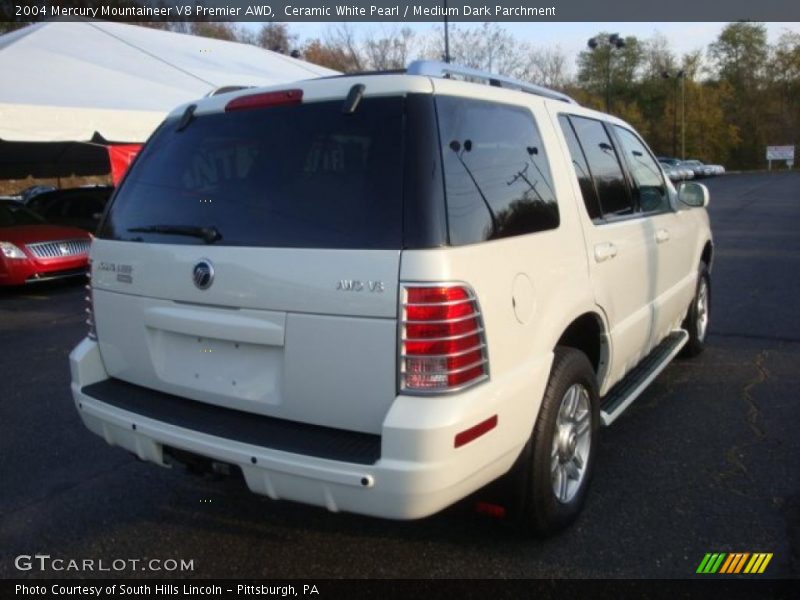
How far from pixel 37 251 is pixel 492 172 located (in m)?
9.25

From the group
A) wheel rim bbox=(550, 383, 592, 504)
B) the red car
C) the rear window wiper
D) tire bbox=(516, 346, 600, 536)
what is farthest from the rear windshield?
the red car

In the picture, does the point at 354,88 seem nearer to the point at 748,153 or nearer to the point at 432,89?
the point at 432,89

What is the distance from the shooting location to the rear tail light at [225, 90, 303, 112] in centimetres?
279

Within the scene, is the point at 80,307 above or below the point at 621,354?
below

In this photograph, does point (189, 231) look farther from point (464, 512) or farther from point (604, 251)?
point (604, 251)

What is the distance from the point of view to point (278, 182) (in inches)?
107

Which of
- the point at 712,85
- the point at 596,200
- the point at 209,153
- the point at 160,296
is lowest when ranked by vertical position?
the point at 160,296

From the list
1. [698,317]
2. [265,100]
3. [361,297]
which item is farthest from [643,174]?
[361,297]

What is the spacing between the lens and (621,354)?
147 inches

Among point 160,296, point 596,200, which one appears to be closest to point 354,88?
point 160,296

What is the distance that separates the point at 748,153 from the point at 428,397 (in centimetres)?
7977

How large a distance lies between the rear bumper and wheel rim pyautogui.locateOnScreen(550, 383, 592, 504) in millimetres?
425

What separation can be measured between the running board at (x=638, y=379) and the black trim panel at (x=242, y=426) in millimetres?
1538

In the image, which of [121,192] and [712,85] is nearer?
[121,192]
